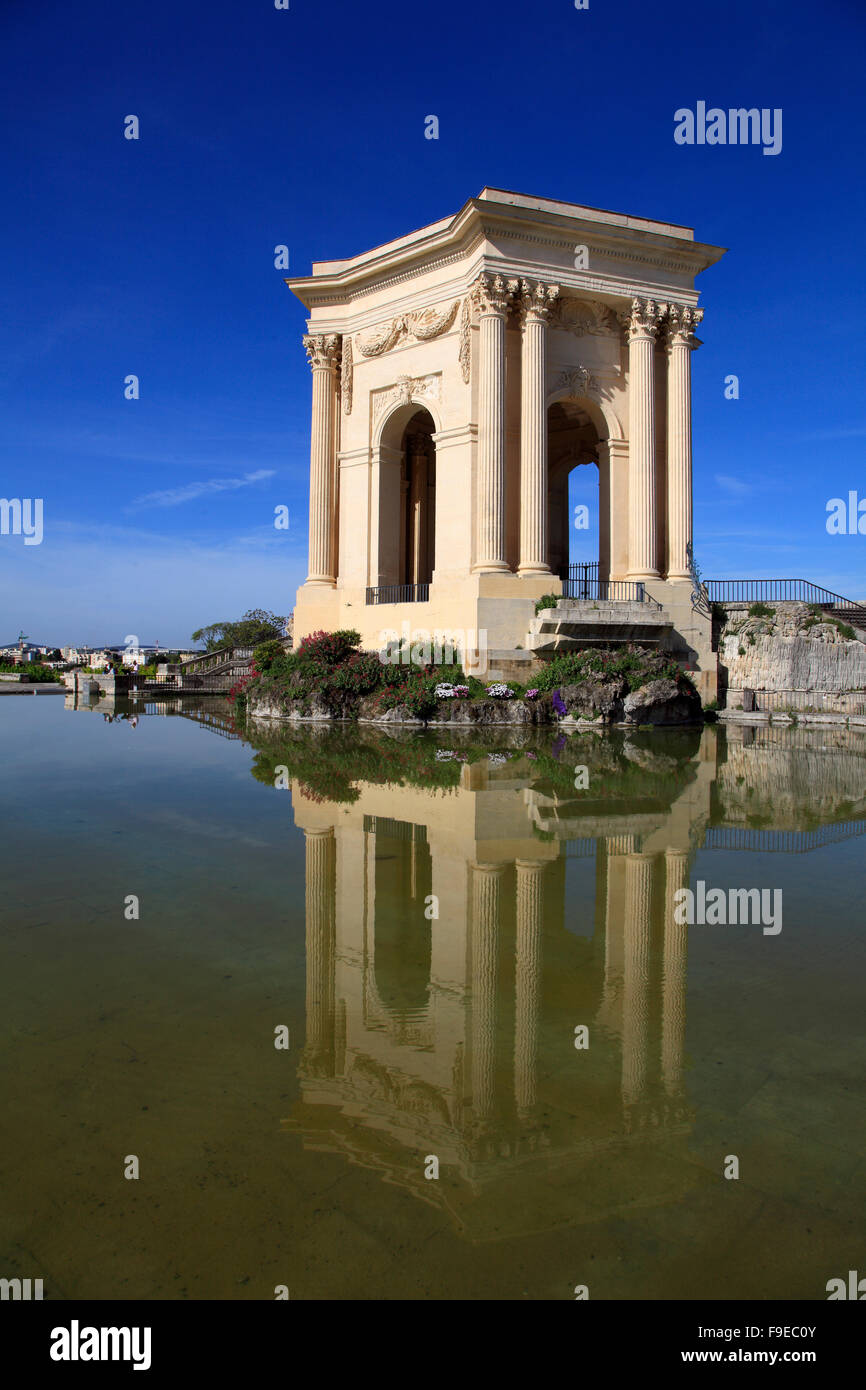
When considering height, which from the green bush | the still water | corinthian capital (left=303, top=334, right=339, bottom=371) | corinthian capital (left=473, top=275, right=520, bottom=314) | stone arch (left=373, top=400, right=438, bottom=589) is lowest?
the still water

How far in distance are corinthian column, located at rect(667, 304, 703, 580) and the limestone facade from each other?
0.04 m

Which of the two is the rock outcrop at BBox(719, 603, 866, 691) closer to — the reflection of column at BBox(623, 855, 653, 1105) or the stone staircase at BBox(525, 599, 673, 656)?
the stone staircase at BBox(525, 599, 673, 656)

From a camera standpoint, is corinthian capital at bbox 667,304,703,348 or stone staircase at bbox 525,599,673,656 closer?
stone staircase at bbox 525,599,673,656

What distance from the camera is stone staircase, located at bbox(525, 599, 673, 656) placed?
18359 mm

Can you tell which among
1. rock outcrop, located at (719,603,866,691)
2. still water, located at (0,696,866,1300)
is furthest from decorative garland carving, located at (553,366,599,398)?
still water, located at (0,696,866,1300)

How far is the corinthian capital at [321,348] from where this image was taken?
78.4 feet

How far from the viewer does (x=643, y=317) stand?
20969 mm

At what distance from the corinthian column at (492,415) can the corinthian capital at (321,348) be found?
6.15m

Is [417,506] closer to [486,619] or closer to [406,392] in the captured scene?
[406,392]

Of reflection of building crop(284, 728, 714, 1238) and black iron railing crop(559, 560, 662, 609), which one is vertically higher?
black iron railing crop(559, 560, 662, 609)

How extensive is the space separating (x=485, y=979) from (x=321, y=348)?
77.9 feet

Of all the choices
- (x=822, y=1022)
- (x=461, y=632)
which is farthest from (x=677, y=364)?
(x=822, y=1022)

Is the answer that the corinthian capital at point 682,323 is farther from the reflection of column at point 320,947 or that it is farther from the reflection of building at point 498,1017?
the reflection of column at point 320,947
